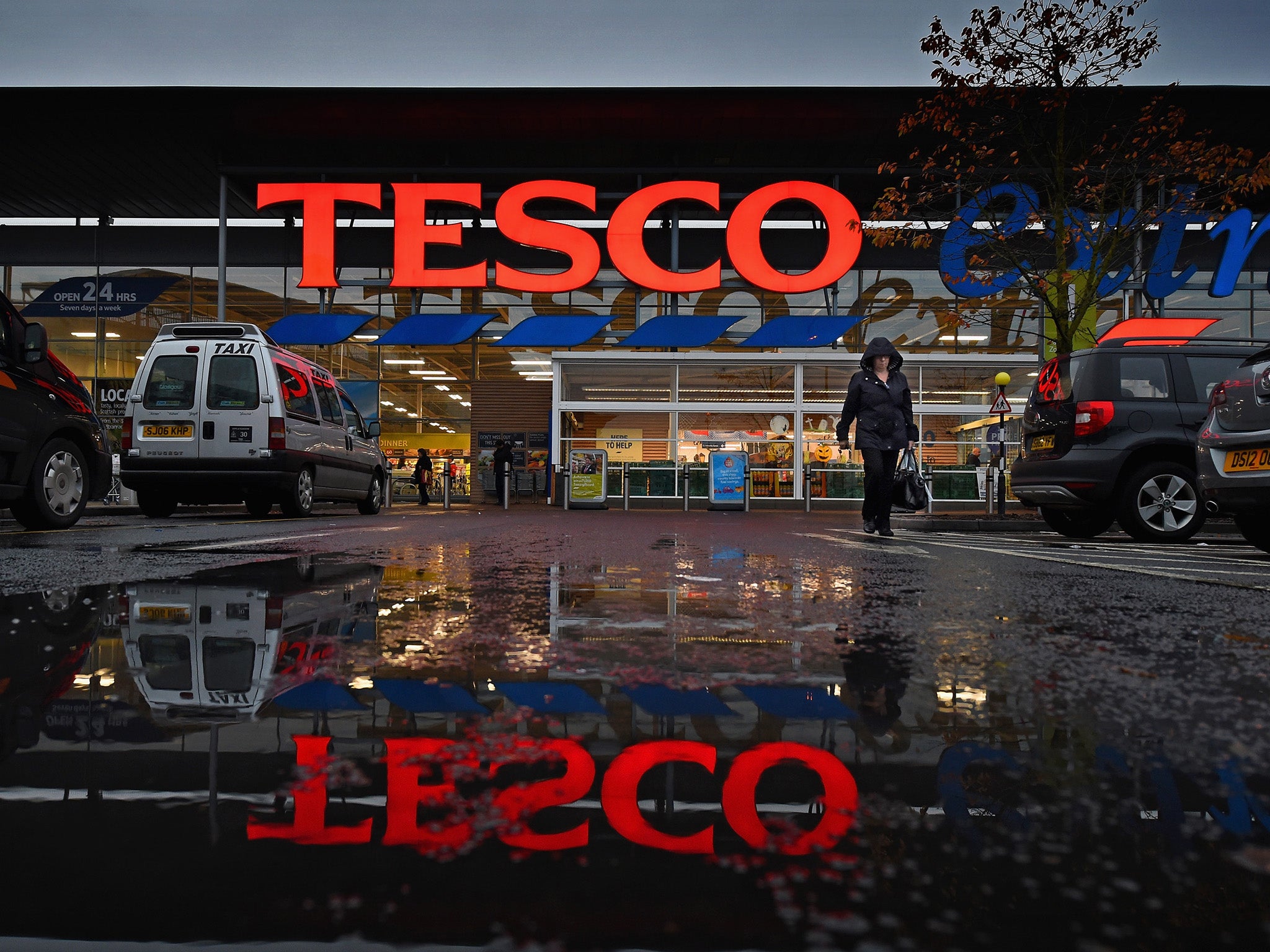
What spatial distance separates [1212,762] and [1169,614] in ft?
7.07

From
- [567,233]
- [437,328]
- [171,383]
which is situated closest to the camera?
[171,383]

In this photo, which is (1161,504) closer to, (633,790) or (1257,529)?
(1257,529)

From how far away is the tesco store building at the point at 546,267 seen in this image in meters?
22.3

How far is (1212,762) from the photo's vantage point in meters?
1.39

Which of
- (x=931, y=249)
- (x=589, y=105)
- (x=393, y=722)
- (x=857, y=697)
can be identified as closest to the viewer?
(x=393, y=722)

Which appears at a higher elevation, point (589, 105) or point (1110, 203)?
point (589, 105)

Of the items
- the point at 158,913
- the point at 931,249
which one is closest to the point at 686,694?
the point at 158,913

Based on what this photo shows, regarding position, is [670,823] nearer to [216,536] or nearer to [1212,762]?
[1212,762]

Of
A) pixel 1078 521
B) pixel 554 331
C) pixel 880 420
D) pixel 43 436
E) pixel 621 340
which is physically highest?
pixel 554 331

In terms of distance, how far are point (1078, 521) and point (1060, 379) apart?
6.64ft

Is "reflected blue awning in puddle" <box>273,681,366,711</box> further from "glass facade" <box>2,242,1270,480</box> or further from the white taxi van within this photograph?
"glass facade" <box>2,242,1270,480</box>

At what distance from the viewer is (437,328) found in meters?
24.2

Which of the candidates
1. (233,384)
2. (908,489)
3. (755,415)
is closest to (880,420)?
(908,489)

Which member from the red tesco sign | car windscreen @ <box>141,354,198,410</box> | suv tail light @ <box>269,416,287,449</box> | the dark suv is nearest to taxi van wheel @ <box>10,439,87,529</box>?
suv tail light @ <box>269,416,287,449</box>
